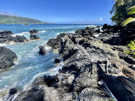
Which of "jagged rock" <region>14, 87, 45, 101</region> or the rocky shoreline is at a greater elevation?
the rocky shoreline

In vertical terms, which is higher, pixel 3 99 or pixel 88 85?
pixel 88 85

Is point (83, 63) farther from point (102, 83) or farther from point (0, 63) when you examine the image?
point (0, 63)

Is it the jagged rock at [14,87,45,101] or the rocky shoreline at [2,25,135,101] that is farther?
the jagged rock at [14,87,45,101]

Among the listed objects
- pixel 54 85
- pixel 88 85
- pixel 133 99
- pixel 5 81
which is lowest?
pixel 5 81

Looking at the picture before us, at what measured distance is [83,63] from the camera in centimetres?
465

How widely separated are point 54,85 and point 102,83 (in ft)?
6.20

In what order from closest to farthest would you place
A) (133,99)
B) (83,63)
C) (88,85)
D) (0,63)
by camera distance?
1. (133,99)
2. (88,85)
3. (83,63)
4. (0,63)

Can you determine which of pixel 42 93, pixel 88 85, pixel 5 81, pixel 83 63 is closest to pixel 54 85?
pixel 42 93

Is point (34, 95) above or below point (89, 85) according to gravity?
below

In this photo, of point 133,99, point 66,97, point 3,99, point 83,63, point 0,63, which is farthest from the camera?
point 0,63

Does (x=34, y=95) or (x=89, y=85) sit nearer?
(x=34, y=95)

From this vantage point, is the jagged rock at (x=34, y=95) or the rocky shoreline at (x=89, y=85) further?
the jagged rock at (x=34, y=95)

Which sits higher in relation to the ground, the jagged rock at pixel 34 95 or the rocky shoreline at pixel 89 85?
the rocky shoreline at pixel 89 85

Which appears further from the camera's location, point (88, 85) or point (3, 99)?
point (3, 99)
